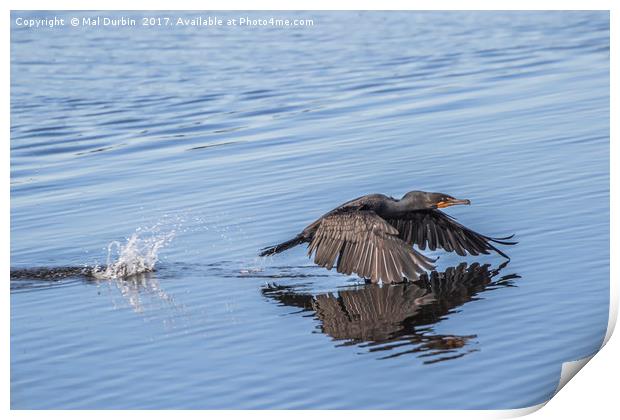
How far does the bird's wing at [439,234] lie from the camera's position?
1200 cm

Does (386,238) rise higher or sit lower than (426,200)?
lower

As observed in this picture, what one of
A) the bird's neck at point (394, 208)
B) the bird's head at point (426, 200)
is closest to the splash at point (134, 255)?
the bird's neck at point (394, 208)

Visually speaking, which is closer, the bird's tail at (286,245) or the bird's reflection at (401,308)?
the bird's reflection at (401,308)

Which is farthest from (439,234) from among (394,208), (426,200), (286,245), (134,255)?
(134,255)

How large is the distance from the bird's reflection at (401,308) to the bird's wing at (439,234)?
0.88 ft

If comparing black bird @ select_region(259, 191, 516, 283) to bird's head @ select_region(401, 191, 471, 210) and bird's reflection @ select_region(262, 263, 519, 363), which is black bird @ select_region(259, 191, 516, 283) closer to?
bird's head @ select_region(401, 191, 471, 210)

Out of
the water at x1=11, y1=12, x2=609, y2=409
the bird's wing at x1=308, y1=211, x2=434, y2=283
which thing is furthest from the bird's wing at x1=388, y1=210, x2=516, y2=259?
the bird's wing at x1=308, y1=211, x2=434, y2=283

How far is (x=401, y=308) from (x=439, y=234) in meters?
1.75

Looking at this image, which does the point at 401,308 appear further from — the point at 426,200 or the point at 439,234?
the point at 439,234

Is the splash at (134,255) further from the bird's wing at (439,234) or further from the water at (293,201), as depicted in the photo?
the bird's wing at (439,234)

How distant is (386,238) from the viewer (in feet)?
35.7
